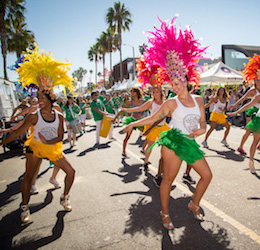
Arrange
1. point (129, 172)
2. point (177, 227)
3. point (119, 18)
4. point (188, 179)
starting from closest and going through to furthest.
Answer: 1. point (177, 227)
2. point (188, 179)
3. point (129, 172)
4. point (119, 18)

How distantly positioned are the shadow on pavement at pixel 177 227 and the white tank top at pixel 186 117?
48.6 inches

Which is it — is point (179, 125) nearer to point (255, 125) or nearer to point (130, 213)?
point (130, 213)

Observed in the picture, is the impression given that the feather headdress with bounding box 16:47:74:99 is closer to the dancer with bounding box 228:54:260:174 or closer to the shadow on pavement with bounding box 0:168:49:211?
the shadow on pavement with bounding box 0:168:49:211

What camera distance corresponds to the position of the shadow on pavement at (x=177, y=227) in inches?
93.4

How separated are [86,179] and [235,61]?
1400 inches

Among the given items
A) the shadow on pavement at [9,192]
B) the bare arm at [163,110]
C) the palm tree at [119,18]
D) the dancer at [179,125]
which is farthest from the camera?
the palm tree at [119,18]

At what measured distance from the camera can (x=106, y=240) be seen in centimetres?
253

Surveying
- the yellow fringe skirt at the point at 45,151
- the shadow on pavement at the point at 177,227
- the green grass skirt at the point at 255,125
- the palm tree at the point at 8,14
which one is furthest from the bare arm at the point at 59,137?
the palm tree at the point at 8,14

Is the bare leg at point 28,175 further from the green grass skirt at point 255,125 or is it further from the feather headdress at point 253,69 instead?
the feather headdress at point 253,69

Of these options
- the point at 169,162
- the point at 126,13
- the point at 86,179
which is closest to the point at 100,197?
the point at 86,179

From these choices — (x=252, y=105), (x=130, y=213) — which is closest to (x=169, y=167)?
(x=130, y=213)

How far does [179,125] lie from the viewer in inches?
107

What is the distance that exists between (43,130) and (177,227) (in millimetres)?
2386

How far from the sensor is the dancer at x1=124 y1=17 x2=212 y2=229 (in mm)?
2602
